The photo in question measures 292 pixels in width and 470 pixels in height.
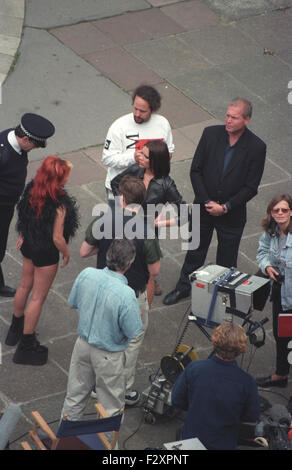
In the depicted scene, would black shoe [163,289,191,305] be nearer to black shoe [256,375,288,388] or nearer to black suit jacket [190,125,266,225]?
black suit jacket [190,125,266,225]

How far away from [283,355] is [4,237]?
2.74 meters

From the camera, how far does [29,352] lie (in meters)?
6.69

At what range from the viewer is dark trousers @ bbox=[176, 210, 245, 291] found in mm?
7418

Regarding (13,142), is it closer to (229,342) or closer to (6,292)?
(6,292)

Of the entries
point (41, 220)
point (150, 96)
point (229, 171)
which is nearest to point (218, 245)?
point (229, 171)

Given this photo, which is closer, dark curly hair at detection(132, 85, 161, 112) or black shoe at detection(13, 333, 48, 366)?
black shoe at detection(13, 333, 48, 366)

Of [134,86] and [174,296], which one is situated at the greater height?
[134,86]

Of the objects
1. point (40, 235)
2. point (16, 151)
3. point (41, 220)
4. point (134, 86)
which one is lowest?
point (134, 86)

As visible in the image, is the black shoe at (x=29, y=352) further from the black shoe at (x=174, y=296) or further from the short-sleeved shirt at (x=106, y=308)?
the black shoe at (x=174, y=296)

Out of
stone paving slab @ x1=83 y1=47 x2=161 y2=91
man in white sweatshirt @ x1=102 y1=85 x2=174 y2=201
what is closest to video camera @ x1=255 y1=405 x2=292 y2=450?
man in white sweatshirt @ x1=102 y1=85 x2=174 y2=201

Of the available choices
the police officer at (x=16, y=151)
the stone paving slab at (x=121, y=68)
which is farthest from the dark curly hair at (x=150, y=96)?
the stone paving slab at (x=121, y=68)

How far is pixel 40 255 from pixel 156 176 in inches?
49.3

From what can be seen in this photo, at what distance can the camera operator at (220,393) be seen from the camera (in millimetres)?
4992

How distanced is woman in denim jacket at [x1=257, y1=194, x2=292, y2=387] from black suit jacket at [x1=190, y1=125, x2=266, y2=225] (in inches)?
28.8
